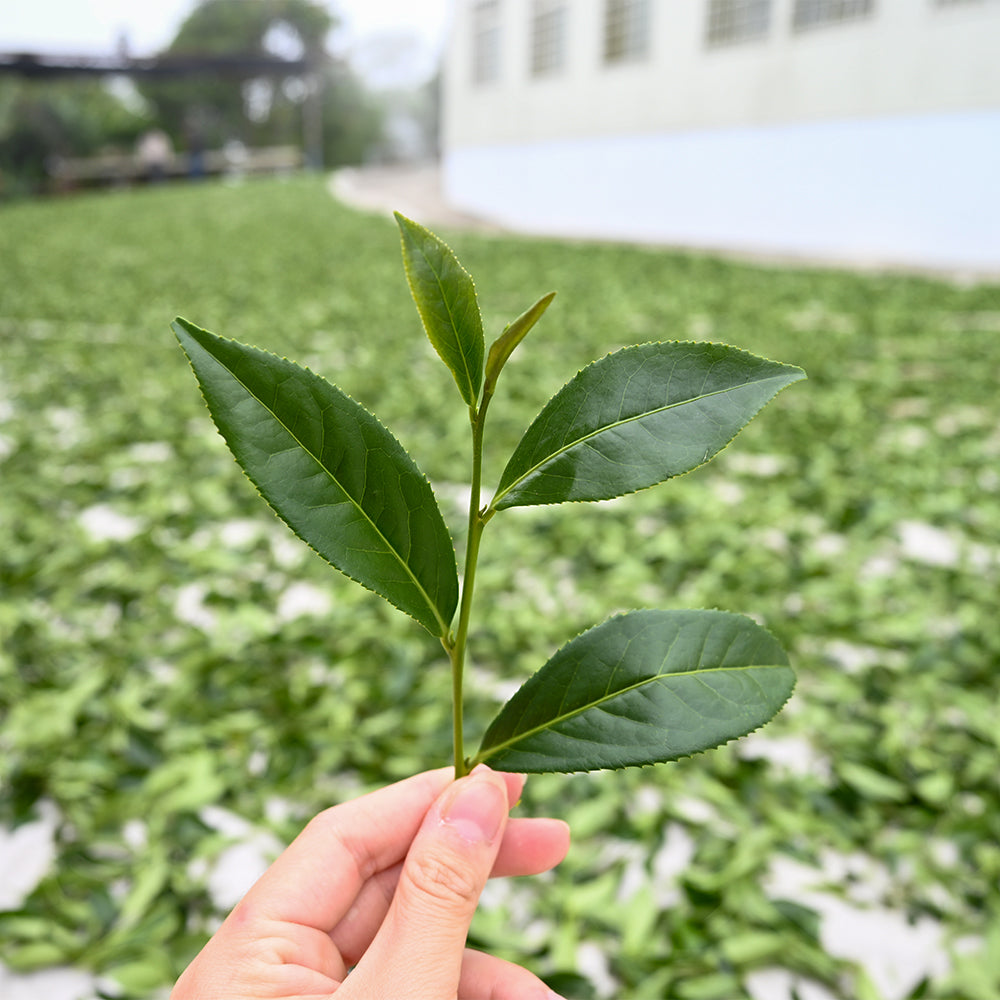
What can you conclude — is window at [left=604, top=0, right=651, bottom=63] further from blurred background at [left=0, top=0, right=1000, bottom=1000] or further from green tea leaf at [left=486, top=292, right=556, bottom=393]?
green tea leaf at [left=486, top=292, right=556, bottom=393]

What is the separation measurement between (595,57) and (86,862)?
44.3 ft

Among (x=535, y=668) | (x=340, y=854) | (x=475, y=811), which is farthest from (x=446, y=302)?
(x=535, y=668)

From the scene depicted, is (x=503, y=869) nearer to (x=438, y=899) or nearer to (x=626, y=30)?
(x=438, y=899)

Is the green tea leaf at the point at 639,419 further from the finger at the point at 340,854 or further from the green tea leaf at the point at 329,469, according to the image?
the finger at the point at 340,854

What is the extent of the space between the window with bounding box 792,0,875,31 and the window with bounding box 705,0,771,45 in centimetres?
42

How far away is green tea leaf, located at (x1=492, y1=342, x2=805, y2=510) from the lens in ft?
1.74

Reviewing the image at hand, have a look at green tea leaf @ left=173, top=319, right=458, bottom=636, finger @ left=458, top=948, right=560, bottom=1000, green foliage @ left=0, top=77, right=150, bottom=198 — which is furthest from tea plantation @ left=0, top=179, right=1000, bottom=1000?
green foliage @ left=0, top=77, right=150, bottom=198

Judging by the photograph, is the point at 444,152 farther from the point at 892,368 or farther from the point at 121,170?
the point at 892,368

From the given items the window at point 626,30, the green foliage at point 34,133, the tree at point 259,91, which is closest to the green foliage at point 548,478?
the window at point 626,30

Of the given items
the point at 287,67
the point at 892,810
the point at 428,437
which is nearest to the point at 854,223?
the point at 428,437

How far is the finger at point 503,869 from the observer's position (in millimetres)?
852

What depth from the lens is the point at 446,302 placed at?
51 centimetres

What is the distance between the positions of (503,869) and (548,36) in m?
15.2

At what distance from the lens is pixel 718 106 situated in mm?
11352
